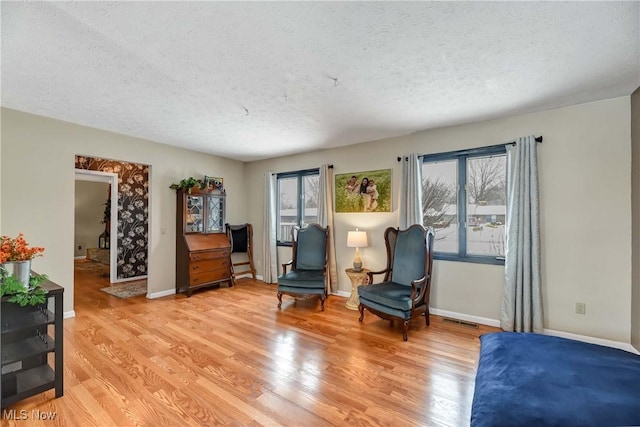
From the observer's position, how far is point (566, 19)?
5.49ft

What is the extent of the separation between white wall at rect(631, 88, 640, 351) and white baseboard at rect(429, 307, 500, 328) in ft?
3.62

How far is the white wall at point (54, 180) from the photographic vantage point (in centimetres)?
314

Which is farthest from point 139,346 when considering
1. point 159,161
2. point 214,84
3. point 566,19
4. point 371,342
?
point 566,19

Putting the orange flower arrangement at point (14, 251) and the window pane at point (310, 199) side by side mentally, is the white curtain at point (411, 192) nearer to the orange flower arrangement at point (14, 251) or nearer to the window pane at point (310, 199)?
the window pane at point (310, 199)

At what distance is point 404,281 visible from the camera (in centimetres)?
353

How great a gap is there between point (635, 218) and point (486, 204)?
1.24 m

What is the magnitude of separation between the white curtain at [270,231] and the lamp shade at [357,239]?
1824mm

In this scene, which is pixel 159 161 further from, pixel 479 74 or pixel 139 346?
pixel 479 74

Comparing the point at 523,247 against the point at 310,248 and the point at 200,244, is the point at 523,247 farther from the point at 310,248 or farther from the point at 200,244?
the point at 200,244

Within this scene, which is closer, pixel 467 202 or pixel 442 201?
pixel 467 202

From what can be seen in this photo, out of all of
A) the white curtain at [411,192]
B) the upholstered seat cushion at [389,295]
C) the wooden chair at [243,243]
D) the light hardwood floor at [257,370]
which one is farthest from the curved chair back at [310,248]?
the wooden chair at [243,243]

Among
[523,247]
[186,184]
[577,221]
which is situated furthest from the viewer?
[186,184]

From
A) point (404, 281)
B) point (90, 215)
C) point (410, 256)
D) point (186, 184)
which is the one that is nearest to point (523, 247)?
point (410, 256)

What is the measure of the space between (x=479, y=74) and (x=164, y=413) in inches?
133
